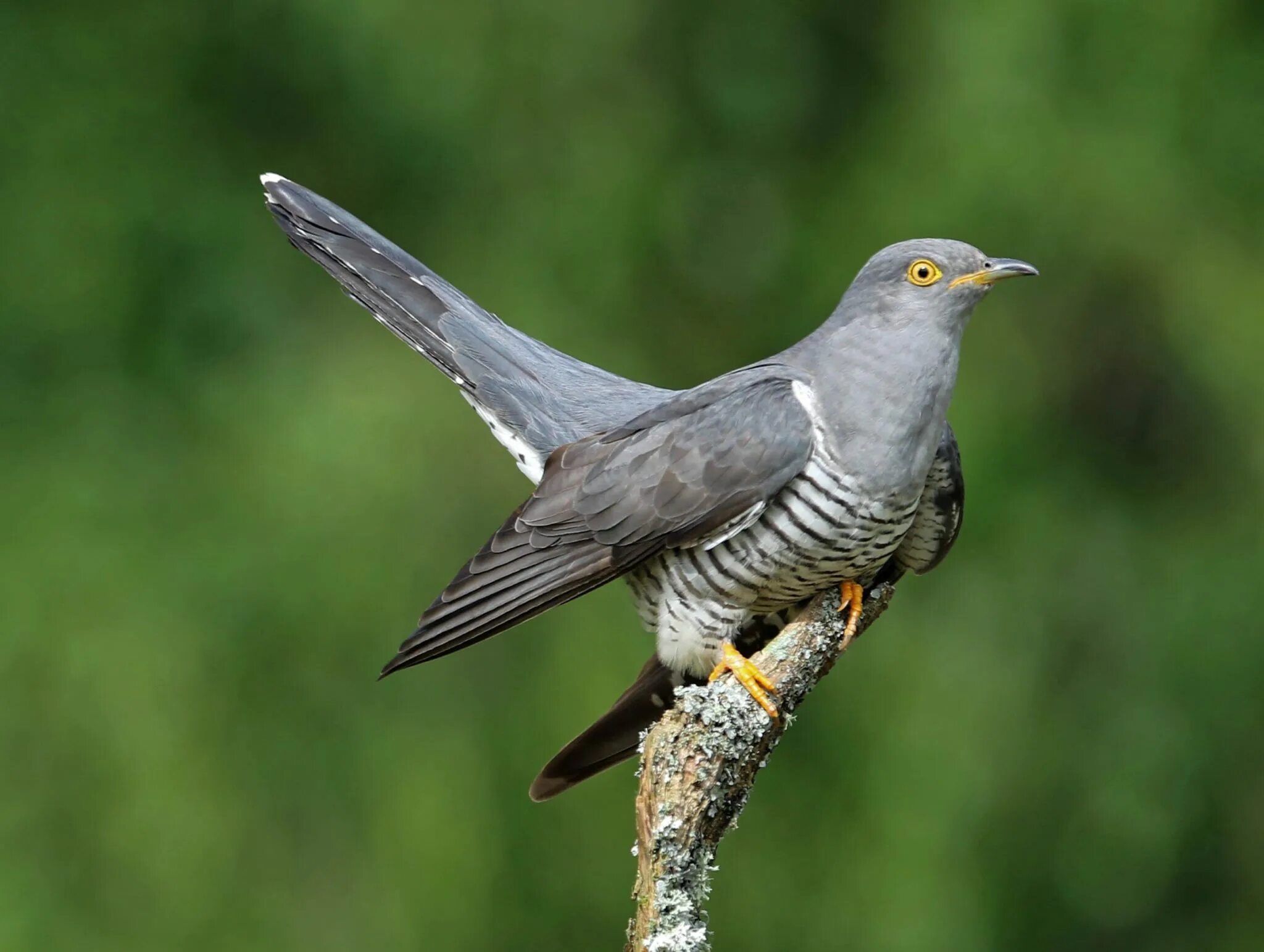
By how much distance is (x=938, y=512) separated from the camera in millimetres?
2803

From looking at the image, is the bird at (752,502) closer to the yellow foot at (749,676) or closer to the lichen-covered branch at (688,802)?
the yellow foot at (749,676)

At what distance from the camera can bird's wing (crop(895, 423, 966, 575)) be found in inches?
108

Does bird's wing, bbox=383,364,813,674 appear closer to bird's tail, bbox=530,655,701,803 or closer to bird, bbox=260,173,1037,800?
bird, bbox=260,173,1037,800

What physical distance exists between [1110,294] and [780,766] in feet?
6.03

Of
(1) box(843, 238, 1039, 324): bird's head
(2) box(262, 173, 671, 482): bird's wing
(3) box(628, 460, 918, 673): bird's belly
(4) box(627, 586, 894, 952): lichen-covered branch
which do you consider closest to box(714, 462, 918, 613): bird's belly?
(3) box(628, 460, 918, 673): bird's belly

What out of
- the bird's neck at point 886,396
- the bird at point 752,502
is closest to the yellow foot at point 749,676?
the bird at point 752,502

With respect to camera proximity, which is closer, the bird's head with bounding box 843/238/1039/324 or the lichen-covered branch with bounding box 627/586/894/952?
the lichen-covered branch with bounding box 627/586/894/952

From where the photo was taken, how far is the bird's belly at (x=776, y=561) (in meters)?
2.55

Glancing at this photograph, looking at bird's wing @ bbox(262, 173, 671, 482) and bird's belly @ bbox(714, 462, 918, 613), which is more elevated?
bird's wing @ bbox(262, 173, 671, 482)

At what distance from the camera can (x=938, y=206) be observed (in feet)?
14.9

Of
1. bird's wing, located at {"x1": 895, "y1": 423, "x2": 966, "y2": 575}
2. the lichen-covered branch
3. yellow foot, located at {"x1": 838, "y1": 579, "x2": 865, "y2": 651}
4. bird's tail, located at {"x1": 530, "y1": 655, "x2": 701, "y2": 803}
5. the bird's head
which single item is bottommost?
the lichen-covered branch

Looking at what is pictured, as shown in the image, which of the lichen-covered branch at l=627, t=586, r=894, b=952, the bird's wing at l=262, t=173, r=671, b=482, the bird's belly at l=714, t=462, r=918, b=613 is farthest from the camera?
the bird's wing at l=262, t=173, r=671, b=482

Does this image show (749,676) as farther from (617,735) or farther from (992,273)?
(992,273)

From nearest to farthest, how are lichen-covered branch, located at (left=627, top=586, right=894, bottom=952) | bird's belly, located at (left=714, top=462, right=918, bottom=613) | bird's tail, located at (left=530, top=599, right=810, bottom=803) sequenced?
lichen-covered branch, located at (left=627, top=586, right=894, bottom=952), bird's belly, located at (left=714, top=462, right=918, bottom=613), bird's tail, located at (left=530, top=599, right=810, bottom=803)
